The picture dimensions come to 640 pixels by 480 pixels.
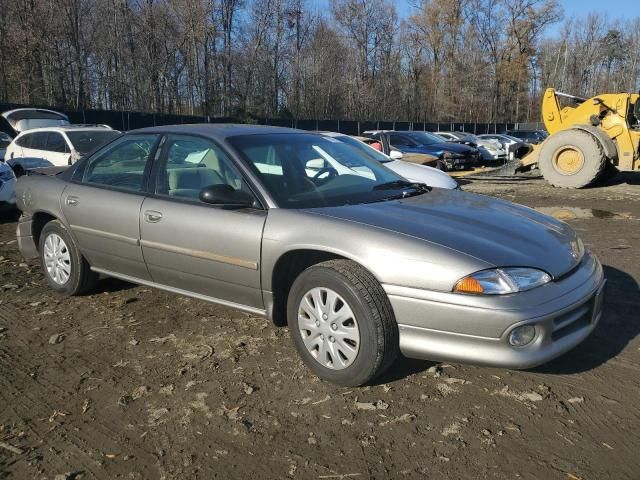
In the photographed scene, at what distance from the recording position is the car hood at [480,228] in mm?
3057

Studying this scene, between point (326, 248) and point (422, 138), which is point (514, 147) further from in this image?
point (326, 248)

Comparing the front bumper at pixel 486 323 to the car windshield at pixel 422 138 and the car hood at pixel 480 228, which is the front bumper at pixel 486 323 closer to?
the car hood at pixel 480 228

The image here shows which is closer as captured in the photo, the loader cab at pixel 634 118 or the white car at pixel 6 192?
the white car at pixel 6 192

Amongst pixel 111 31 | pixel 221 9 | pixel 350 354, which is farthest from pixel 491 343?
pixel 221 9

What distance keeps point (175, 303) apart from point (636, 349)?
347 centimetres

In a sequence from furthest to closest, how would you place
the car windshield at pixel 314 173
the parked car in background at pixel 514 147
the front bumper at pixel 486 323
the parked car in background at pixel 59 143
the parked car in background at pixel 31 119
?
the parked car in background at pixel 514 147 < the parked car in background at pixel 31 119 < the parked car in background at pixel 59 143 < the car windshield at pixel 314 173 < the front bumper at pixel 486 323

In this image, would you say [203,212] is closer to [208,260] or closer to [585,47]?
[208,260]

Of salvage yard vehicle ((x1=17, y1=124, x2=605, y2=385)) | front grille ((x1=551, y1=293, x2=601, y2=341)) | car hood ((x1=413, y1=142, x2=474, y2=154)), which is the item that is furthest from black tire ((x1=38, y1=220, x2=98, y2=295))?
car hood ((x1=413, y1=142, x2=474, y2=154))

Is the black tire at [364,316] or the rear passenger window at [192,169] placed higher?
the rear passenger window at [192,169]

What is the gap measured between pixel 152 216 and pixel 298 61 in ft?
153

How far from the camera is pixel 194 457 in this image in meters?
2.65

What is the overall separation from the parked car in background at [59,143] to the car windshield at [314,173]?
795 centimetres

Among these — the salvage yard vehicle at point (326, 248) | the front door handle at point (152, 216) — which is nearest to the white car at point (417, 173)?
the salvage yard vehicle at point (326, 248)

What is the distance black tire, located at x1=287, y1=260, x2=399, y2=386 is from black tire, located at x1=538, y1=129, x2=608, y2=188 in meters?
11.4
